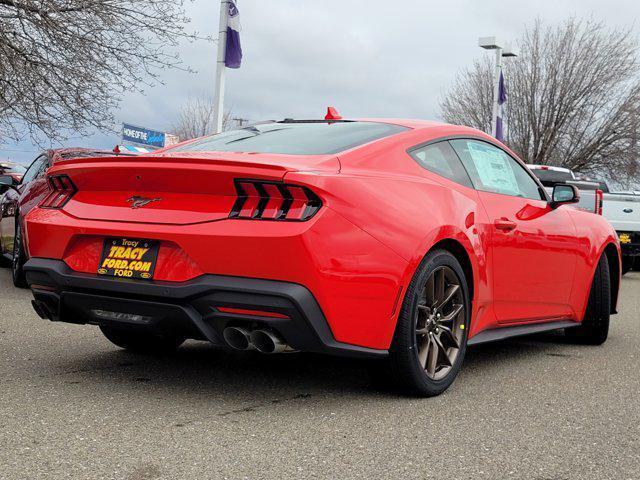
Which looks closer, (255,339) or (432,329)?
(255,339)

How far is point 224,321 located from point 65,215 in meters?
1.03

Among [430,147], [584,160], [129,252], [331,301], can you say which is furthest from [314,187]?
[584,160]

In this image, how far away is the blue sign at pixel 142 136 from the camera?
82.5ft

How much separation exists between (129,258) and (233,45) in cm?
983

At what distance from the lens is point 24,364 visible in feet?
15.1

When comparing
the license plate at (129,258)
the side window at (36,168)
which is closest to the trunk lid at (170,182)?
the license plate at (129,258)

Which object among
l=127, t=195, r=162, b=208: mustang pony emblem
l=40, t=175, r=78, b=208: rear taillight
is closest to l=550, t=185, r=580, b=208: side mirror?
l=127, t=195, r=162, b=208: mustang pony emblem

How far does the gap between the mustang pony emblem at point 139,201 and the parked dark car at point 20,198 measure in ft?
13.3

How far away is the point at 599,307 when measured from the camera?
20.1 feet

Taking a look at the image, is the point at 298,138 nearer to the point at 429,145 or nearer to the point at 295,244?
the point at 429,145

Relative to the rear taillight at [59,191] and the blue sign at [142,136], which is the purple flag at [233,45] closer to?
the rear taillight at [59,191]

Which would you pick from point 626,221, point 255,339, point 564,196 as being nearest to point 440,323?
point 255,339

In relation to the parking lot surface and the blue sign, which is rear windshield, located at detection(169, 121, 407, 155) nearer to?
the parking lot surface

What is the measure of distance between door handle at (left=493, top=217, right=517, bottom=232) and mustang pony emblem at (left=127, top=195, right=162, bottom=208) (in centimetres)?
192
